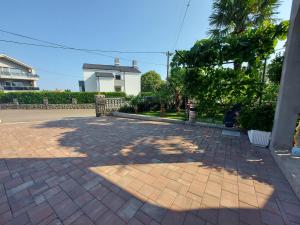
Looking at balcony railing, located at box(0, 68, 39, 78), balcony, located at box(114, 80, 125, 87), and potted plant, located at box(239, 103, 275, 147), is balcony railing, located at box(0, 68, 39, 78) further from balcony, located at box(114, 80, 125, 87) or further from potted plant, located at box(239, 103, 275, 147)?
potted plant, located at box(239, 103, 275, 147)

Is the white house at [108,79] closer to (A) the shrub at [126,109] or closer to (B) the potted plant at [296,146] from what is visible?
(A) the shrub at [126,109]

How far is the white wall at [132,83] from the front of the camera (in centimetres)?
2997

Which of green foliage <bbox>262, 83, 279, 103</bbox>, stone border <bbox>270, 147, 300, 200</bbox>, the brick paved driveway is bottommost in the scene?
the brick paved driveway

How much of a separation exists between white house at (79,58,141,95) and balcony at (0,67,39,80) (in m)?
10.1

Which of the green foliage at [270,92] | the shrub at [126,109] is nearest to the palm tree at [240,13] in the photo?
the green foliage at [270,92]

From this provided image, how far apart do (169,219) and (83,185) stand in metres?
1.46

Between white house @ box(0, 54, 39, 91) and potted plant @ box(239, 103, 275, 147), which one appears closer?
potted plant @ box(239, 103, 275, 147)

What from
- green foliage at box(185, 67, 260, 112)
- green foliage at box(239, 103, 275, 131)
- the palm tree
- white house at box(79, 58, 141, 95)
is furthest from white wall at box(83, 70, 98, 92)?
green foliage at box(239, 103, 275, 131)

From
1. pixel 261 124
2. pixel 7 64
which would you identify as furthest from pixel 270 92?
pixel 7 64

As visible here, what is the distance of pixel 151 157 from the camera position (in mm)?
3309

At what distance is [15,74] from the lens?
2712cm

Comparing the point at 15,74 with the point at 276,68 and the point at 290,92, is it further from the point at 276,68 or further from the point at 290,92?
the point at 290,92

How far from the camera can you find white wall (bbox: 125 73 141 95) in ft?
98.3

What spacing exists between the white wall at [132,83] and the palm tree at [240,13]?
22605 mm
